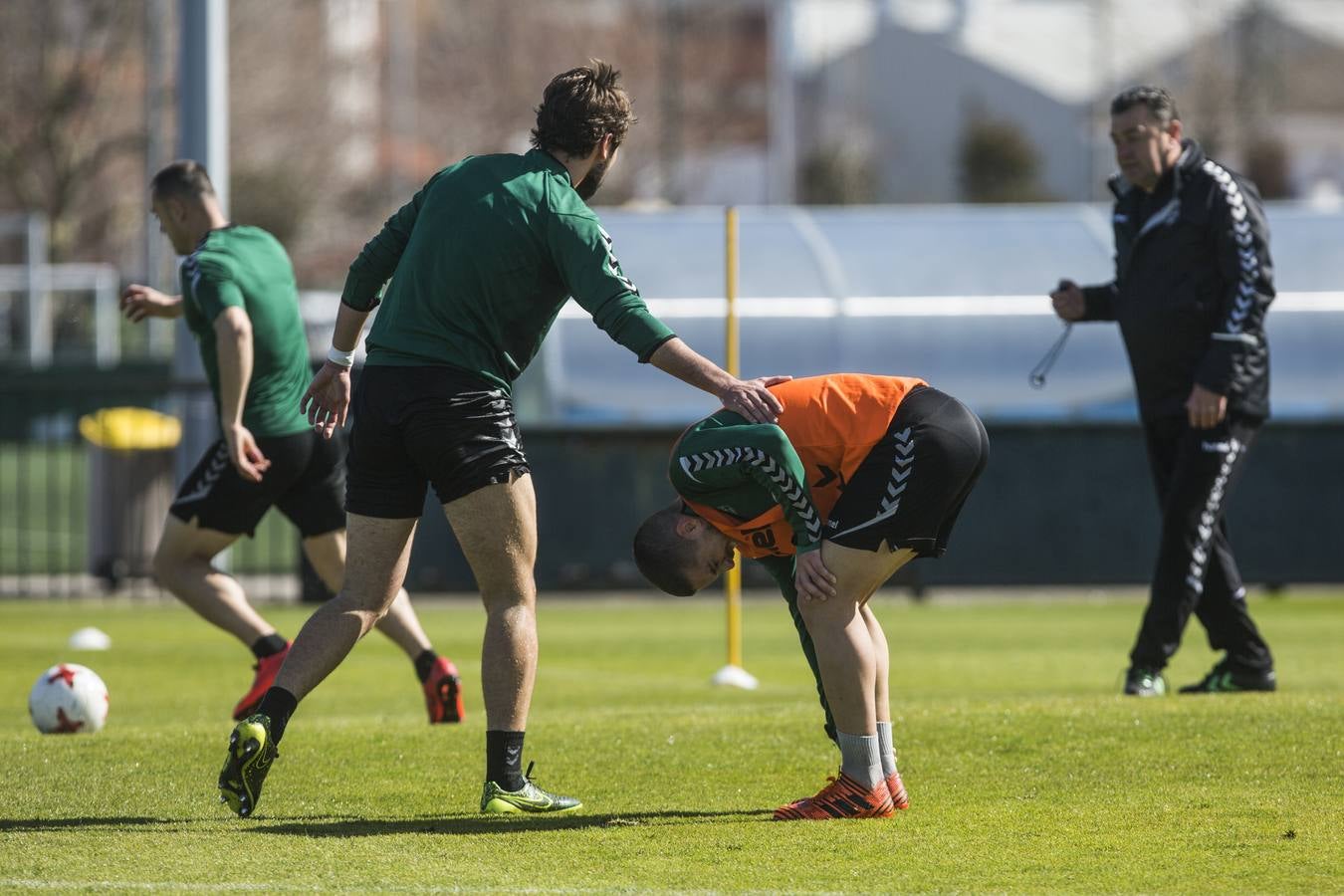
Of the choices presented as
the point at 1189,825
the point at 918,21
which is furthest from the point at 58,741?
the point at 918,21

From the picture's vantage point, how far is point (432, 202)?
5.49 metres

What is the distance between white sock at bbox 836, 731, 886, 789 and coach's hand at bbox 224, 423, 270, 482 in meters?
3.16

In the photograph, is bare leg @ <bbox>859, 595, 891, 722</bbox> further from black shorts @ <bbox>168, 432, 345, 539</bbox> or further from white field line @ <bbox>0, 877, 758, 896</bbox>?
black shorts @ <bbox>168, 432, 345, 539</bbox>

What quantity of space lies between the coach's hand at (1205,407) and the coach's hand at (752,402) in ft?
10.4

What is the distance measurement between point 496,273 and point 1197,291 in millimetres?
3674

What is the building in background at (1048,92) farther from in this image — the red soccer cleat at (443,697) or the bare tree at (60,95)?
the red soccer cleat at (443,697)

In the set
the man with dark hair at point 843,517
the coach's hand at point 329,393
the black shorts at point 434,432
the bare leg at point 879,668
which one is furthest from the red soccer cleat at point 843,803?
the coach's hand at point 329,393

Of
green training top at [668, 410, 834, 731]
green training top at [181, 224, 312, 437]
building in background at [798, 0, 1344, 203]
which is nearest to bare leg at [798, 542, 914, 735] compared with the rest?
green training top at [668, 410, 834, 731]

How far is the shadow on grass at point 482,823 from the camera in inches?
209

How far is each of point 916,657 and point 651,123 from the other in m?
35.2

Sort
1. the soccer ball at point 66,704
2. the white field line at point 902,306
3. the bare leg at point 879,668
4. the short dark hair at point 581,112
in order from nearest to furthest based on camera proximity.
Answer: the short dark hair at point 581,112 < the bare leg at point 879,668 < the soccer ball at point 66,704 < the white field line at point 902,306

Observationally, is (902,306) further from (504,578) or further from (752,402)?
(752,402)

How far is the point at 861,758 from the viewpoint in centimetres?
540

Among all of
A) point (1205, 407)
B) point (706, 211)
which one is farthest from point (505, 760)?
point (706, 211)
